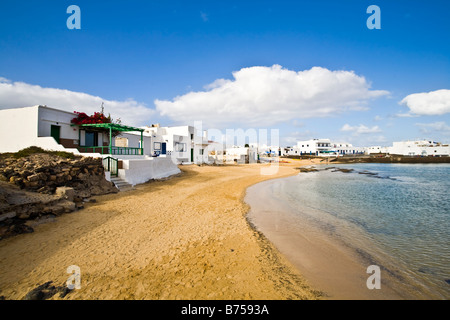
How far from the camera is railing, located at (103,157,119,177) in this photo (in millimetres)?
14203

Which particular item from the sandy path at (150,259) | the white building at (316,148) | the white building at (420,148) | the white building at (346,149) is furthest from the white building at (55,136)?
the white building at (420,148)

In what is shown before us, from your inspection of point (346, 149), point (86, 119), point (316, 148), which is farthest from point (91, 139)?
point (346, 149)

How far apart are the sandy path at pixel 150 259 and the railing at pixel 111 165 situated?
598 centimetres

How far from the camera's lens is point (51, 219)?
7574mm

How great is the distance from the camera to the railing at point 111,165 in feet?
46.6

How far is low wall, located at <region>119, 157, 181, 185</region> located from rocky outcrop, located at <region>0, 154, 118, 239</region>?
163 centimetres

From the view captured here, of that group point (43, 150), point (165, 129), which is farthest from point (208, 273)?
point (165, 129)

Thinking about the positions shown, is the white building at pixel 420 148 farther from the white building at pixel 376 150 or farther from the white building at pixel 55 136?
the white building at pixel 55 136

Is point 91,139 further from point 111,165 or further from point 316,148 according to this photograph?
point 316,148

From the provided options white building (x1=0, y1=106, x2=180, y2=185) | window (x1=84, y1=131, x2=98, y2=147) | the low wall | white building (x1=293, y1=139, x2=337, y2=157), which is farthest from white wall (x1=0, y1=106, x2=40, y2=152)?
white building (x1=293, y1=139, x2=337, y2=157)

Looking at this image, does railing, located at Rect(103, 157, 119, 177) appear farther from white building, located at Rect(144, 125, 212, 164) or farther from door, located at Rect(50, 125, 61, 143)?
white building, located at Rect(144, 125, 212, 164)

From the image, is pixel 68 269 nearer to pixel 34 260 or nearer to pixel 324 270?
pixel 34 260

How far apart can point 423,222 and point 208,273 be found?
1184 centimetres
